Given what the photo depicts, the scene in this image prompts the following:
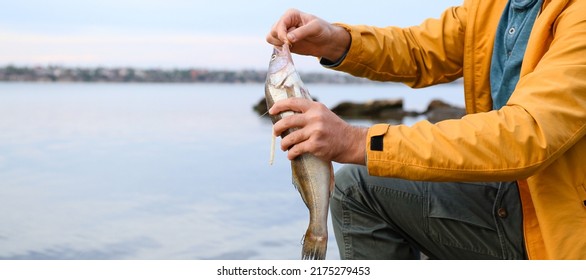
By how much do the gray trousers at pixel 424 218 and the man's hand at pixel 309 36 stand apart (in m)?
0.60

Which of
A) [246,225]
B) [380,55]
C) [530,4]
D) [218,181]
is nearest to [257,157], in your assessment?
[218,181]

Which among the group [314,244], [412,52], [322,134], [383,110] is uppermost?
[412,52]

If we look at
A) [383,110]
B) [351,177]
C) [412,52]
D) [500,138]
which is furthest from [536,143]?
[383,110]

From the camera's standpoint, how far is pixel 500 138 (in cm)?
262

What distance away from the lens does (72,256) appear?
6000 millimetres

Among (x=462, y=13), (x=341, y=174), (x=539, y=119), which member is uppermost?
(x=462, y=13)

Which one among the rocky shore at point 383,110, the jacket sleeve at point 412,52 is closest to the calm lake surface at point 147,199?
the jacket sleeve at point 412,52

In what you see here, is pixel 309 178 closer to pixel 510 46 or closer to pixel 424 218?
pixel 424 218

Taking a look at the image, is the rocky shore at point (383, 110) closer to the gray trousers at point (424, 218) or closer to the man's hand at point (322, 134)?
the gray trousers at point (424, 218)

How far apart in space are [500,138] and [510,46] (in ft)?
2.57

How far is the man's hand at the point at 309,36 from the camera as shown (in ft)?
11.0

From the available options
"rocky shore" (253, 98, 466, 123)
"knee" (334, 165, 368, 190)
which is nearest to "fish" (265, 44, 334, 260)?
"knee" (334, 165, 368, 190)

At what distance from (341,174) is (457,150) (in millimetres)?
937
